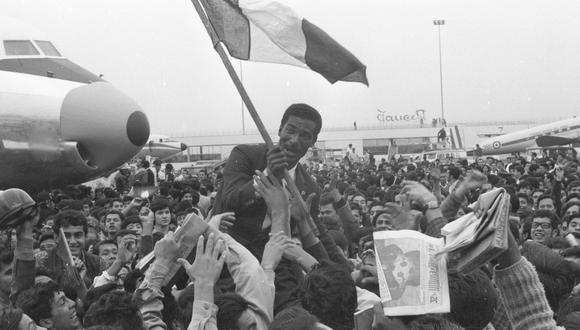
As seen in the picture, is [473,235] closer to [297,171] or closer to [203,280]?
[203,280]

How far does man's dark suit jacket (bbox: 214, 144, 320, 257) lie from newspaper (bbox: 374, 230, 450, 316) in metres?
Result: 2.31

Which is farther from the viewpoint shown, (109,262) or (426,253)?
(109,262)

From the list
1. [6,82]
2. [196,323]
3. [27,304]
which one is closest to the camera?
[196,323]

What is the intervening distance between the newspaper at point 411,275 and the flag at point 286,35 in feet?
11.1

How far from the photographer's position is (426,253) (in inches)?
115

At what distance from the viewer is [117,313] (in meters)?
3.77

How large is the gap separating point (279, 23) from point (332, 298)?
3.11m

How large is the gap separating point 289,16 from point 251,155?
127cm

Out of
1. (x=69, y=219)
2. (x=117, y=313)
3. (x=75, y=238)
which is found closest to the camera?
(x=117, y=313)

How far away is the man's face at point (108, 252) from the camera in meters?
7.60

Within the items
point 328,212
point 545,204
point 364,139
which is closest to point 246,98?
point 328,212

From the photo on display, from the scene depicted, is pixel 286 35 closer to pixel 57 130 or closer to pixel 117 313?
pixel 117 313

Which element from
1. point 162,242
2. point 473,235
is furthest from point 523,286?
point 162,242

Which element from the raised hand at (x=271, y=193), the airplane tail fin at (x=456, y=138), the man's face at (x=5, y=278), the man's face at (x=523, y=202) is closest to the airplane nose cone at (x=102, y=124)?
the man's face at (x=523, y=202)
